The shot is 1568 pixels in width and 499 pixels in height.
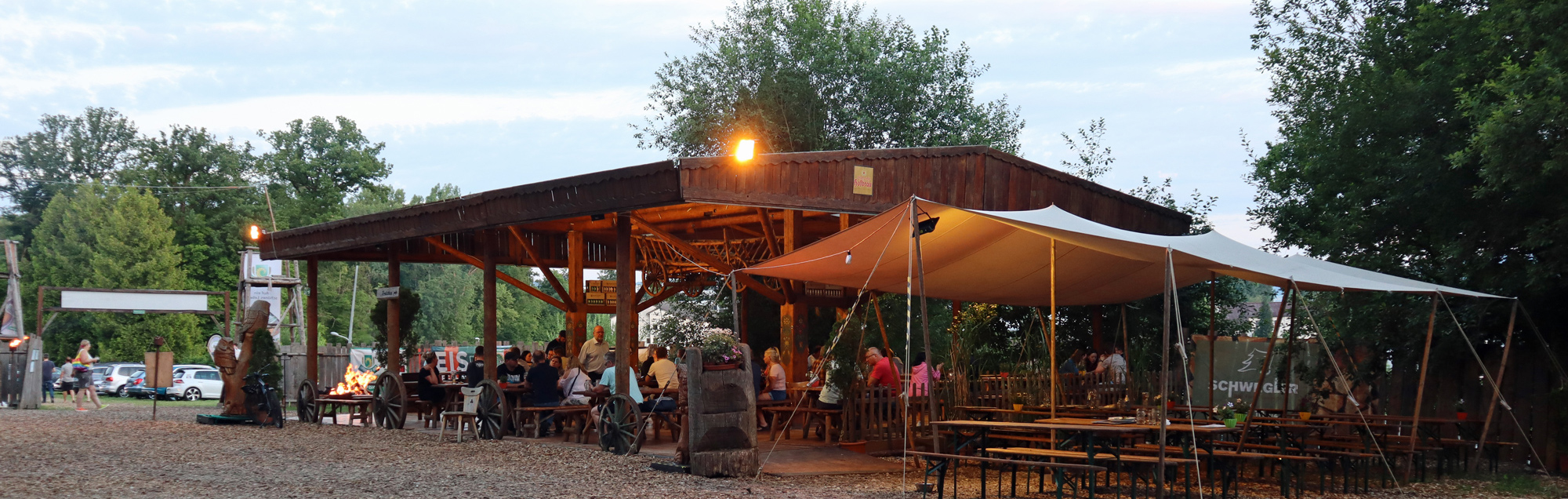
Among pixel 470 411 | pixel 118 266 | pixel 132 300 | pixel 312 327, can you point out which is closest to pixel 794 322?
pixel 470 411

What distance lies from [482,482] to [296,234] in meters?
9.15

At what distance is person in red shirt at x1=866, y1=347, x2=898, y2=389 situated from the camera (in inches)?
410

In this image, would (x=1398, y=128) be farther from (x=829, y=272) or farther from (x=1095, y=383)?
(x=829, y=272)

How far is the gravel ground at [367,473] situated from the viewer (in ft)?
25.8

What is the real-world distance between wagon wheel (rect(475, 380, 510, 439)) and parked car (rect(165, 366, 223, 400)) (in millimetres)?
18106

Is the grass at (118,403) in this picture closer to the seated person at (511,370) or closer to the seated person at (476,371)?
the seated person at (476,371)

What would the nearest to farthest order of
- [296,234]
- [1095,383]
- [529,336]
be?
1. [1095,383]
2. [296,234]
3. [529,336]

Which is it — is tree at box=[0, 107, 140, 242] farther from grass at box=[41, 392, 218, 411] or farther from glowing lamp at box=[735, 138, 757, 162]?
glowing lamp at box=[735, 138, 757, 162]

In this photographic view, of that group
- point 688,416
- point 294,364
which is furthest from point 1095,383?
point 294,364

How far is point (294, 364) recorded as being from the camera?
80.3ft

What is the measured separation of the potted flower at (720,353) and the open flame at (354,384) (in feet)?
27.0

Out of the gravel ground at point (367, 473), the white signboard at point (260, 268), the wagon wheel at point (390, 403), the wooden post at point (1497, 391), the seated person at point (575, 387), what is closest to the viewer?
the gravel ground at point (367, 473)

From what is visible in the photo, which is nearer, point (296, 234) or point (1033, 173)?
point (1033, 173)

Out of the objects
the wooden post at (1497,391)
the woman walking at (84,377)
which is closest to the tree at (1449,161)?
the wooden post at (1497,391)
